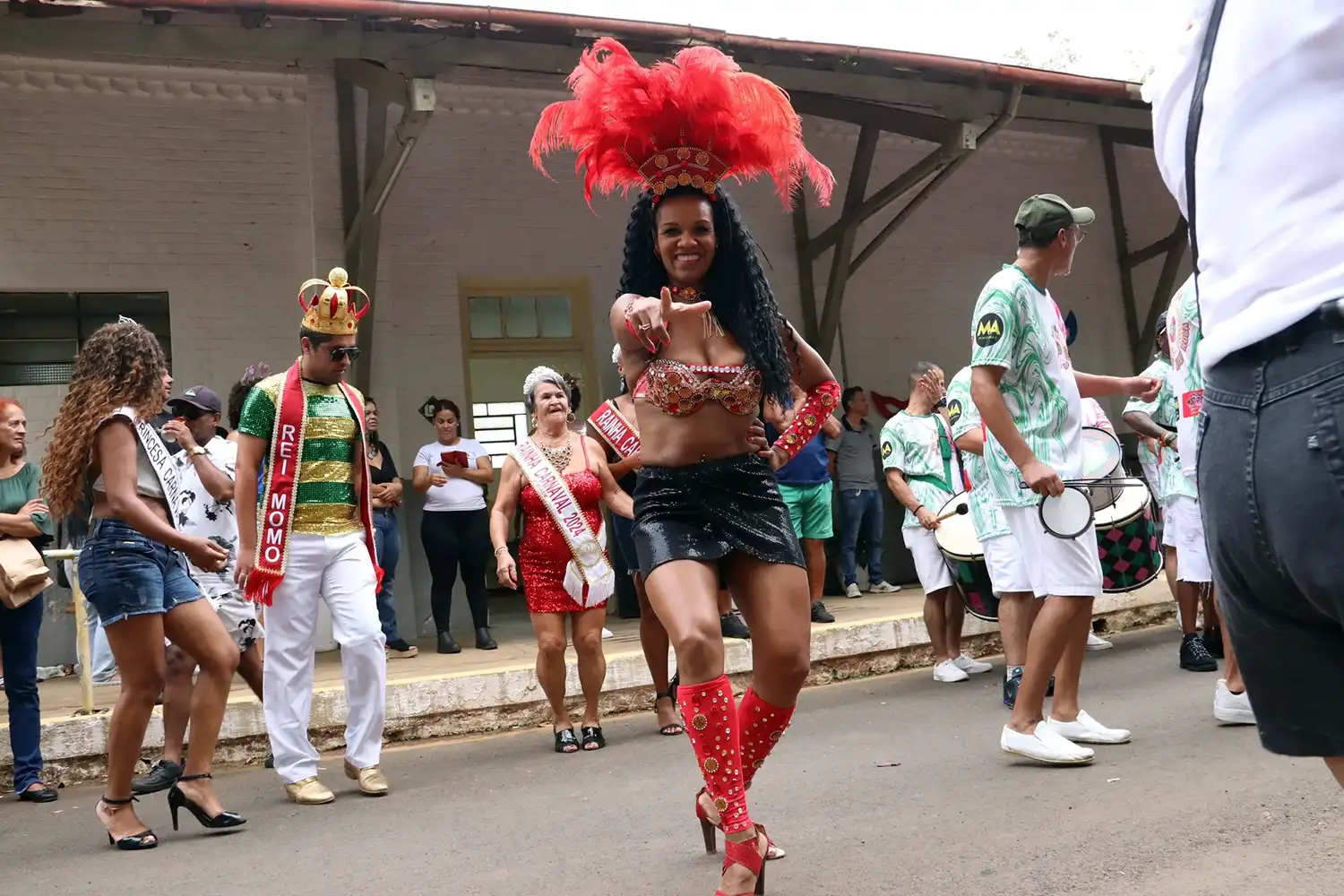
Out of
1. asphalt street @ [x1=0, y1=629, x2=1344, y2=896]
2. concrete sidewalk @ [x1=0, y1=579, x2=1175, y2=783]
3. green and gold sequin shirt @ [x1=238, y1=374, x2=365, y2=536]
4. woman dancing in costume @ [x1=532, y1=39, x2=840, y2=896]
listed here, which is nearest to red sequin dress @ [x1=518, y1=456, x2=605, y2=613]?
asphalt street @ [x1=0, y1=629, x2=1344, y2=896]

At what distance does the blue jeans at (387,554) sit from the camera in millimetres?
9328

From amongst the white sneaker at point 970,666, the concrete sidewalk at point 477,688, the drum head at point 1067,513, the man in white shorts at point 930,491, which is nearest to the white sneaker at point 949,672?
the man in white shorts at point 930,491

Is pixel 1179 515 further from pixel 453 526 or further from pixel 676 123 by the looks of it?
pixel 453 526

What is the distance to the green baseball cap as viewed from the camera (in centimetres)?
527

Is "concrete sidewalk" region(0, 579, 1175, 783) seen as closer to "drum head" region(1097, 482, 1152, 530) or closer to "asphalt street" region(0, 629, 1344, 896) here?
"asphalt street" region(0, 629, 1344, 896)

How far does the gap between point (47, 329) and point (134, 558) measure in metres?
5.98

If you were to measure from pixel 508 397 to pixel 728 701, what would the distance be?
8.89 m

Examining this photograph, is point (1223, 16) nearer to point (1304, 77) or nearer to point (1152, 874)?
point (1304, 77)

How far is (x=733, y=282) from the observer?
4004 mm

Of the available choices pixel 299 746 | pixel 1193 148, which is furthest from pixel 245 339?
pixel 1193 148

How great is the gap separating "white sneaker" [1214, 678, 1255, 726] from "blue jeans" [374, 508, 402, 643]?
18.9ft

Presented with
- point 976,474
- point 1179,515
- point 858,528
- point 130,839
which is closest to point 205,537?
point 130,839

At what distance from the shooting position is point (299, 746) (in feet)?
18.4

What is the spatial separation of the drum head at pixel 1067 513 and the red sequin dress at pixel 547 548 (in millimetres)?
2491
